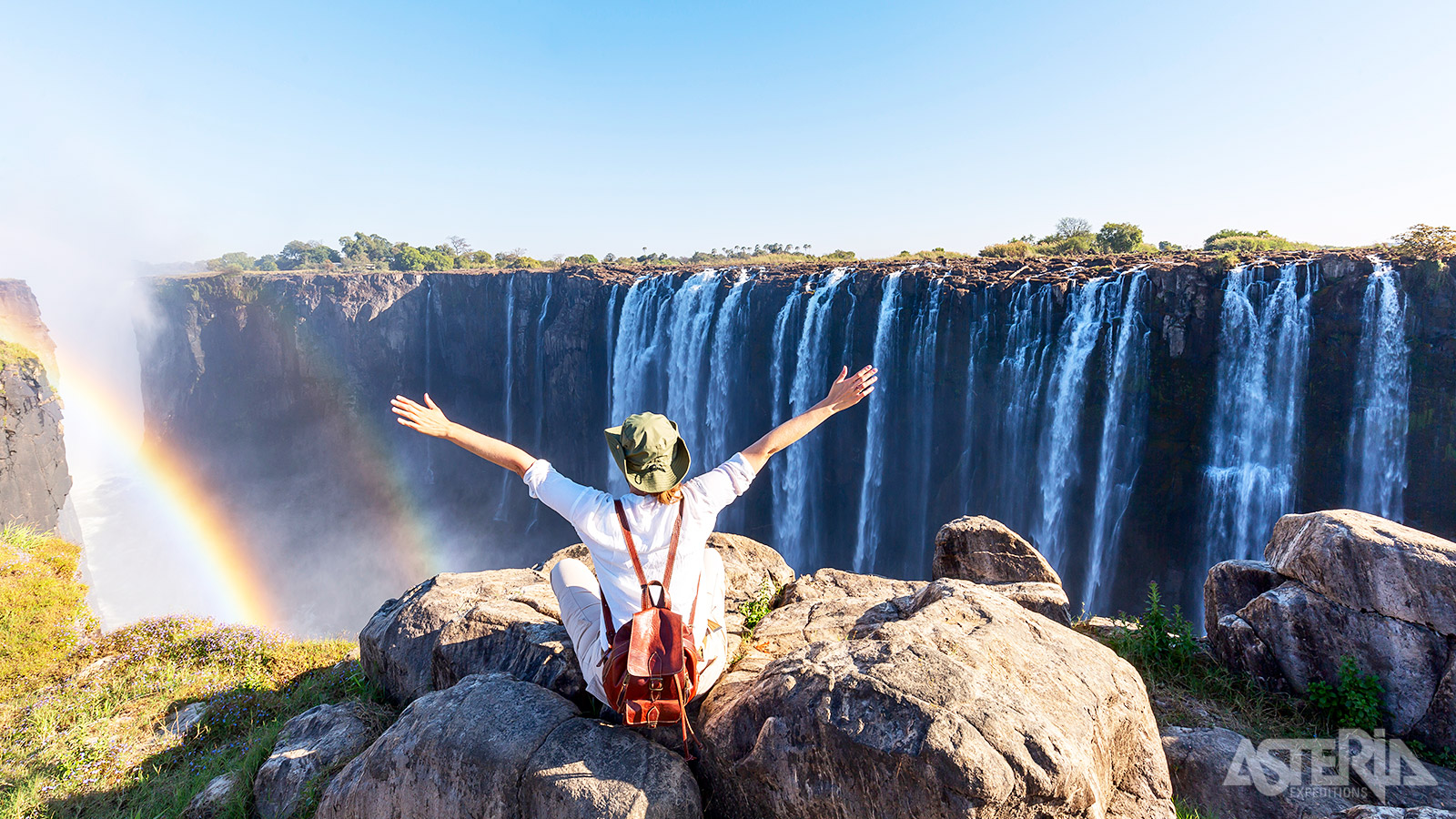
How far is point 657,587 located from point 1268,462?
60.7 ft

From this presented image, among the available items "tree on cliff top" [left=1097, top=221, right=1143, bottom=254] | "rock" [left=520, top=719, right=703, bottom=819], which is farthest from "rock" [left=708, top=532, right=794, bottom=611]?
"tree on cliff top" [left=1097, top=221, right=1143, bottom=254]

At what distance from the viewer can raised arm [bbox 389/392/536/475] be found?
2816mm

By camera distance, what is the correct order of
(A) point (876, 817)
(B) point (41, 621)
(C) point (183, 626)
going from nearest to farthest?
(A) point (876, 817) → (B) point (41, 621) → (C) point (183, 626)

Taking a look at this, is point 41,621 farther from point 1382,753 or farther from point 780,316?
point 780,316

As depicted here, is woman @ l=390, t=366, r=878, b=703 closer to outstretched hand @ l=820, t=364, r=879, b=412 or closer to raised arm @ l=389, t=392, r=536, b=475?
raised arm @ l=389, t=392, r=536, b=475

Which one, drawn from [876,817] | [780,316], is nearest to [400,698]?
[876,817]

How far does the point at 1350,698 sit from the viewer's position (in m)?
4.25

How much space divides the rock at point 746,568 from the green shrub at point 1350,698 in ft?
13.3

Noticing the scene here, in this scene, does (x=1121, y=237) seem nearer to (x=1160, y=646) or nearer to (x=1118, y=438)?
(x=1118, y=438)

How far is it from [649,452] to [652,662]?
2.82ft

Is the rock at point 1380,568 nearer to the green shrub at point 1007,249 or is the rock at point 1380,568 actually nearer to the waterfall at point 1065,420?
the waterfall at point 1065,420

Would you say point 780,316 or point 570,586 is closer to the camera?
point 570,586

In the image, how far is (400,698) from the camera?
488 centimetres

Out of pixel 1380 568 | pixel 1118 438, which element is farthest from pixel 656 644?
pixel 1118 438
